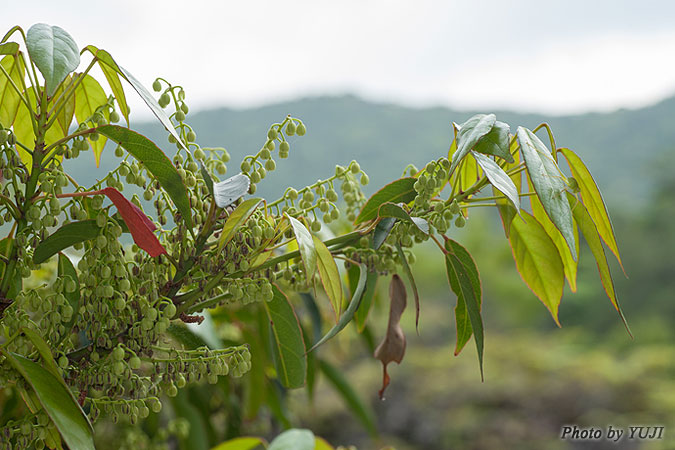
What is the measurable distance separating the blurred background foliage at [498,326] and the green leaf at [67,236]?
111mm

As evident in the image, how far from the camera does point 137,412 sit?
26 cm

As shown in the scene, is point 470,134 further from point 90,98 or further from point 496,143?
point 90,98

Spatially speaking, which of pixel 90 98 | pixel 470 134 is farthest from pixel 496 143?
pixel 90 98

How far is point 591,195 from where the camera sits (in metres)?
0.30

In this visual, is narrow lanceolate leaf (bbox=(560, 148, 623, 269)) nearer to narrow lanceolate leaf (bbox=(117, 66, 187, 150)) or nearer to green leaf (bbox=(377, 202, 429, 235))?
green leaf (bbox=(377, 202, 429, 235))

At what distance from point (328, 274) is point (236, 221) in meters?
0.06

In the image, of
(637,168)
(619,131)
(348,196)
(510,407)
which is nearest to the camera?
(348,196)

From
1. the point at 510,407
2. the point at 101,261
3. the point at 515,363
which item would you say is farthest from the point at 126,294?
the point at 515,363

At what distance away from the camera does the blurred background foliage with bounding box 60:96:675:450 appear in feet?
9.73

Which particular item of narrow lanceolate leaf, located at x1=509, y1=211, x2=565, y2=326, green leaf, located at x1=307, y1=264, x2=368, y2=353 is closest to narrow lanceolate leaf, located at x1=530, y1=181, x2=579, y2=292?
narrow lanceolate leaf, located at x1=509, y1=211, x2=565, y2=326

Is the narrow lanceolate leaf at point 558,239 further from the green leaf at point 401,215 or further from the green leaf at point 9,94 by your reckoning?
the green leaf at point 9,94

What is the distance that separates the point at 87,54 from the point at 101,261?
0.12 metres

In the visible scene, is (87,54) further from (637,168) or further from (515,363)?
(637,168)

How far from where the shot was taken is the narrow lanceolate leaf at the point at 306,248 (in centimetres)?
23
